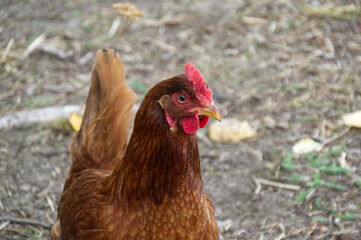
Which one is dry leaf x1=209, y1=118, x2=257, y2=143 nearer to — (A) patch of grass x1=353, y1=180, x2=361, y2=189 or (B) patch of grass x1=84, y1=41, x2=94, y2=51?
(A) patch of grass x1=353, y1=180, x2=361, y2=189

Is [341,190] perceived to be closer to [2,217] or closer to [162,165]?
[162,165]

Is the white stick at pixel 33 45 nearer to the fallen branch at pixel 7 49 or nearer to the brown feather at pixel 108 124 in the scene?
the fallen branch at pixel 7 49

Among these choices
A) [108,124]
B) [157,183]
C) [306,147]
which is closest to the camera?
[157,183]

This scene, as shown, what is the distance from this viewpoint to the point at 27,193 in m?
4.20

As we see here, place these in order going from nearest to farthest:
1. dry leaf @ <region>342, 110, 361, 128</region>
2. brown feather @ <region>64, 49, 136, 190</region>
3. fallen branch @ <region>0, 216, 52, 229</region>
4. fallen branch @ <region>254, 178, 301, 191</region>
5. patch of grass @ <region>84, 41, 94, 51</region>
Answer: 1. brown feather @ <region>64, 49, 136, 190</region>
2. fallen branch @ <region>0, 216, 52, 229</region>
3. fallen branch @ <region>254, 178, 301, 191</region>
4. dry leaf @ <region>342, 110, 361, 128</region>
5. patch of grass @ <region>84, 41, 94, 51</region>

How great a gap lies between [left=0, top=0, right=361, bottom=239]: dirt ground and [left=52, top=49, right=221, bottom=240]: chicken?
3.55 ft

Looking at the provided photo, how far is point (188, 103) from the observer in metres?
2.48

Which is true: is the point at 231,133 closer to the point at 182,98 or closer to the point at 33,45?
the point at 182,98

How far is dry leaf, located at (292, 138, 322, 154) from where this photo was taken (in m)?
4.46

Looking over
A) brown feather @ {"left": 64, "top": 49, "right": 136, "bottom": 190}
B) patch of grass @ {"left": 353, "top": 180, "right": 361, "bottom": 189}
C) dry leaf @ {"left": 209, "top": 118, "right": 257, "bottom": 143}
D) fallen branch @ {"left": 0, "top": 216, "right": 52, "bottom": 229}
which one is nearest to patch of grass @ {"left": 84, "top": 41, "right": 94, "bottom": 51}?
dry leaf @ {"left": 209, "top": 118, "right": 257, "bottom": 143}

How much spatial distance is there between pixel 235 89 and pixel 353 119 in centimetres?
156

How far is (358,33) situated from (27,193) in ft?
16.6

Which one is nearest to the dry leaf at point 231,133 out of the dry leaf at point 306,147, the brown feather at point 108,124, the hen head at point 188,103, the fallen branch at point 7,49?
the dry leaf at point 306,147

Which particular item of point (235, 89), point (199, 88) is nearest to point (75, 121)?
point (235, 89)
